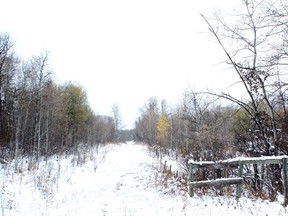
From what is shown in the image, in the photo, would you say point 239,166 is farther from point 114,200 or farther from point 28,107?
point 28,107

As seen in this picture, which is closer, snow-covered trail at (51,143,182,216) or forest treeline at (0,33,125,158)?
snow-covered trail at (51,143,182,216)

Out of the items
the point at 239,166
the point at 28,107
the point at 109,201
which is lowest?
the point at 109,201

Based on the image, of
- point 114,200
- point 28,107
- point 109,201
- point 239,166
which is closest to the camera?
point 239,166

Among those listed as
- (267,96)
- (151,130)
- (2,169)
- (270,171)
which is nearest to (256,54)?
(267,96)

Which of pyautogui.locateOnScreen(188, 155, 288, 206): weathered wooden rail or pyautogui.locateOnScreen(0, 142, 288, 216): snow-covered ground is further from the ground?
pyautogui.locateOnScreen(188, 155, 288, 206): weathered wooden rail

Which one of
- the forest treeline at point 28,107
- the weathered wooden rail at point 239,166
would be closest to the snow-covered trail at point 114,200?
the weathered wooden rail at point 239,166

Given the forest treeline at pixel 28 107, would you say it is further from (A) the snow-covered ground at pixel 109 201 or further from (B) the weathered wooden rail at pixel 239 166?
(B) the weathered wooden rail at pixel 239 166

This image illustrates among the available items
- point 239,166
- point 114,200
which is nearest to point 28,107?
point 114,200

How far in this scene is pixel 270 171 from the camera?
8.48 meters

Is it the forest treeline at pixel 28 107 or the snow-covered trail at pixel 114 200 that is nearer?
the snow-covered trail at pixel 114 200

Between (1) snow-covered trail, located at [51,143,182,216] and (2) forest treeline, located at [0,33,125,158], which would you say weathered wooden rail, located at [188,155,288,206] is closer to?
(1) snow-covered trail, located at [51,143,182,216]

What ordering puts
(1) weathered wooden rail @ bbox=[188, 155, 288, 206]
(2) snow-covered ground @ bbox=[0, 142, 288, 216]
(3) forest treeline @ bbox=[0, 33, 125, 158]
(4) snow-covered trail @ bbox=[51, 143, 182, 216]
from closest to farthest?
(1) weathered wooden rail @ bbox=[188, 155, 288, 206], (2) snow-covered ground @ bbox=[0, 142, 288, 216], (4) snow-covered trail @ bbox=[51, 143, 182, 216], (3) forest treeline @ bbox=[0, 33, 125, 158]

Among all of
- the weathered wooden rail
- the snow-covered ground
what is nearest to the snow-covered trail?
the snow-covered ground

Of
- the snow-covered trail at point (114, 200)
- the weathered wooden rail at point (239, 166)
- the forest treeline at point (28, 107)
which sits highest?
the forest treeline at point (28, 107)
